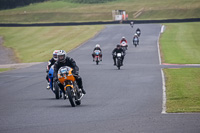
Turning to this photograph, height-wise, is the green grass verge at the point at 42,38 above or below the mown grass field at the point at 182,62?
below

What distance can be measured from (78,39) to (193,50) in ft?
66.2

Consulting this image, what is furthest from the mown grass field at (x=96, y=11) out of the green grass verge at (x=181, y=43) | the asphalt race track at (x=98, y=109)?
the asphalt race track at (x=98, y=109)

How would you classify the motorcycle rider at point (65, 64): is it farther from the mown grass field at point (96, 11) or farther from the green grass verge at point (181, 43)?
the mown grass field at point (96, 11)

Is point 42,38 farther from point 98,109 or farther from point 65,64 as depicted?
point 98,109

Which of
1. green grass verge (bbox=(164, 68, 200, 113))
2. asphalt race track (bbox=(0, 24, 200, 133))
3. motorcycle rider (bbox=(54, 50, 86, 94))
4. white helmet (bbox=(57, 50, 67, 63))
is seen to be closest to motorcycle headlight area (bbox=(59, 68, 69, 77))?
motorcycle rider (bbox=(54, 50, 86, 94))

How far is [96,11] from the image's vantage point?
4006 inches

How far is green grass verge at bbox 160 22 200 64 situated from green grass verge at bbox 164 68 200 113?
13.3 meters

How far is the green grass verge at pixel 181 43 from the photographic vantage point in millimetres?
34812

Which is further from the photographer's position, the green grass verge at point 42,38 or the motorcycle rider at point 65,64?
the green grass verge at point 42,38

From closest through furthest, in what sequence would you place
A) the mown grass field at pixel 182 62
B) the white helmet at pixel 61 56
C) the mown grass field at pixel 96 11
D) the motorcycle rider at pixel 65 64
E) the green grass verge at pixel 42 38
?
the motorcycle rider at pixel 65 64, the white helmet at pixel 61 56, the mown grass field at pixel 182 62, the green grass verge at pixel 42 38, the mown grass field at pixel 96 11

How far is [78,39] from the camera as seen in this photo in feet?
190

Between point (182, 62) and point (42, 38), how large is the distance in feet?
110

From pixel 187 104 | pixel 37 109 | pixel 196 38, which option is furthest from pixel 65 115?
pixel 196 38

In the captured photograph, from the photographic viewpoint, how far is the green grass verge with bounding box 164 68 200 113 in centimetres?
1102
